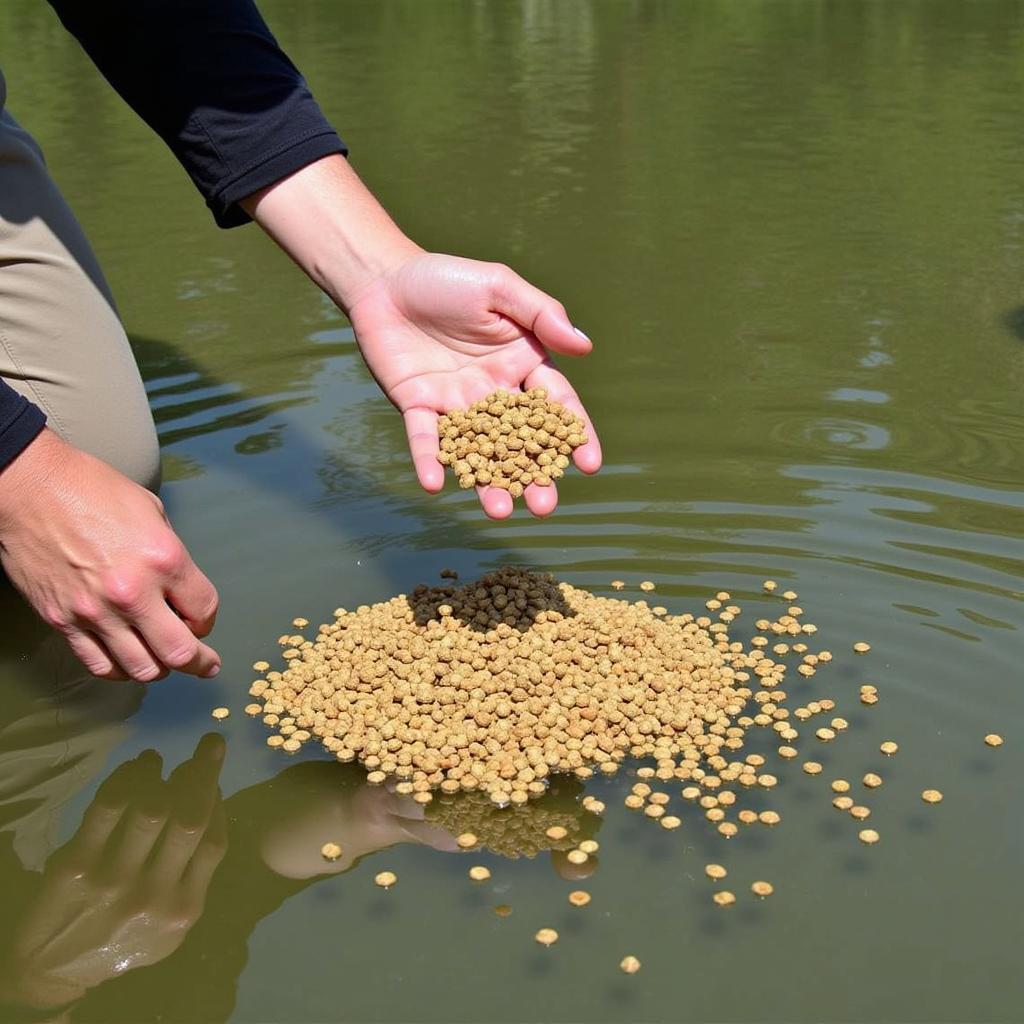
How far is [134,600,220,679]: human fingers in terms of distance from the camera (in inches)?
97.5

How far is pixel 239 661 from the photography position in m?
3.21

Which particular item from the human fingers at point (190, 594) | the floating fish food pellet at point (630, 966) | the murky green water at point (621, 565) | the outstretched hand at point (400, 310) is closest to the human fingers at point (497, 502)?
the outstretched hand at point (400, 310)

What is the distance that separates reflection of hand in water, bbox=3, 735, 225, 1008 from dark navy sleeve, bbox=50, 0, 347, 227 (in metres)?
1.28

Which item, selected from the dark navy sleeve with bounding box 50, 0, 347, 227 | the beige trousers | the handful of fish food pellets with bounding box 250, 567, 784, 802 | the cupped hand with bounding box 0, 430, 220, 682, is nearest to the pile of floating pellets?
the handful of fish food pellets with bounding box 250, 567, 784, 802

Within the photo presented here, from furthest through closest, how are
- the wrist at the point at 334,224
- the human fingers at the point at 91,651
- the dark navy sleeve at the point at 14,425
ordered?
the wrist at the point at 334,224, the human fingers at the point at 91,651, the dark navy sleeve at the point at 14,425

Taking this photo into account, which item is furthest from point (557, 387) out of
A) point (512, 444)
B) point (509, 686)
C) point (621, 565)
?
point (509, 686)

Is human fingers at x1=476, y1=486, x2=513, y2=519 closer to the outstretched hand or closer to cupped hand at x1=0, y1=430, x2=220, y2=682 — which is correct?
the outstretched hand

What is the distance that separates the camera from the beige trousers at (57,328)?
337 cm

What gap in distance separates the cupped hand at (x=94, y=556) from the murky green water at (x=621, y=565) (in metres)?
0.44

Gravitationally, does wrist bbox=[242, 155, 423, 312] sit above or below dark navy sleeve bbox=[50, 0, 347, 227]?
below

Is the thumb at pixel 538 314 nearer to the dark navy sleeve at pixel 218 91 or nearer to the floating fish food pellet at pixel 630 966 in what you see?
the dark navy sleeve at pixel 218 91

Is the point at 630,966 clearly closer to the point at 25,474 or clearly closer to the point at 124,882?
the point at 124,882

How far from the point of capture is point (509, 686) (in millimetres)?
3004

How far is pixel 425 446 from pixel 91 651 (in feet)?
2.94
